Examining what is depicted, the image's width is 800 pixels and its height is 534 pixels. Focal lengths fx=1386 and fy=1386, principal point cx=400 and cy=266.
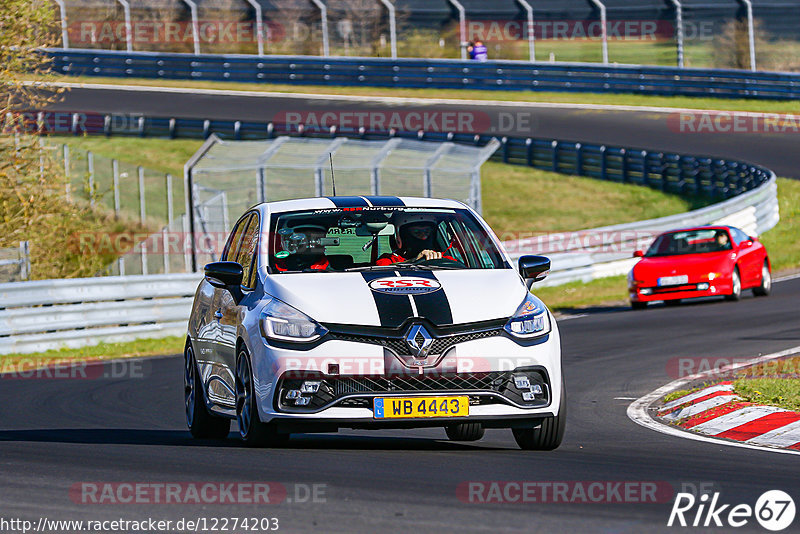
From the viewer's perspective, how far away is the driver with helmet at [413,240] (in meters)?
9.21

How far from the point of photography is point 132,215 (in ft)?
101

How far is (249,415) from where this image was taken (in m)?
8.40

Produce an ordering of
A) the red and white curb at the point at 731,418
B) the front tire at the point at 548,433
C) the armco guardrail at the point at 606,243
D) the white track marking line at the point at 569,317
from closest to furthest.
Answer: the front tire at the point at 548,433 < the red and white curb at the point at 731,418 < the white track marking line at the point at 569,317 < the armco guardrail at the point at 606,243

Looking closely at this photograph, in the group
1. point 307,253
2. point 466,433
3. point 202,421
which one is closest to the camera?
point 307,253

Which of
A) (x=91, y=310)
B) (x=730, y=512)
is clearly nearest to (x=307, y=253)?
(x=730, y=512)

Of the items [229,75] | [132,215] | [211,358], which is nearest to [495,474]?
[211,358]

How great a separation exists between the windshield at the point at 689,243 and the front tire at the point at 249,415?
13.6m

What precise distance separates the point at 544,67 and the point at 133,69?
14652 millimetres

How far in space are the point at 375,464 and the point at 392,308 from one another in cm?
93

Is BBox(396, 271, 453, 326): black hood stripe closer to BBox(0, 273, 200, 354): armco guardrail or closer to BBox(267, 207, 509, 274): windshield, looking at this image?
BBox(267, 207, 509, 274): windshield

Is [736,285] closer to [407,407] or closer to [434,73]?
[407,407]

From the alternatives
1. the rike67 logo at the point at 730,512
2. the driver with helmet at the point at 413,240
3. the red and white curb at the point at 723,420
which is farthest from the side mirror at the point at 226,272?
the rike67 logo at the point at 730,512

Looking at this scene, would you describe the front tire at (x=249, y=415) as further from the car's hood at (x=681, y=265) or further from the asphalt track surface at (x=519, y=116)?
the asphalt track surface at (x=519, y=116)

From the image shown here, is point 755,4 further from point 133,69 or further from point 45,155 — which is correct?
point 45,155
